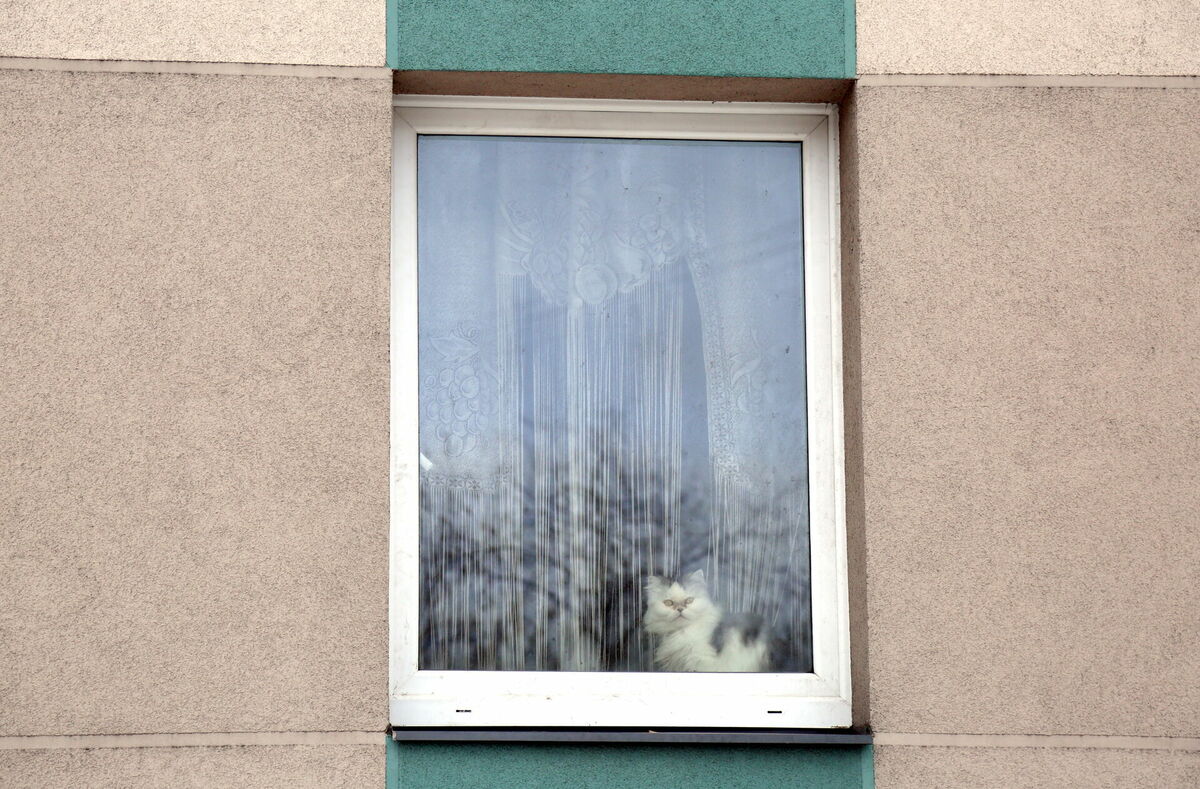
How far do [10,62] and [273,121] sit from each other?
830 millimetres

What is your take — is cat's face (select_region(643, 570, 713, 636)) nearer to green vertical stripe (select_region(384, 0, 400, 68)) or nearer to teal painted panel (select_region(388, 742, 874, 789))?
teal painted panel (select_region(388, 742, 874, 789))

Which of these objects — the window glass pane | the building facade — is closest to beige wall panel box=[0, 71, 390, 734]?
the building facade

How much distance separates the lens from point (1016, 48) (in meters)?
3.92

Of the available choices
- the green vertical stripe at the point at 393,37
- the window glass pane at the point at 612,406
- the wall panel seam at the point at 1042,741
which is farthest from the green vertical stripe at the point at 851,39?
the wall panel seam at the point at 1042,741

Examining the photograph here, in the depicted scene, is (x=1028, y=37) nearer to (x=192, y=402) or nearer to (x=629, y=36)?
(x=629, y=36)

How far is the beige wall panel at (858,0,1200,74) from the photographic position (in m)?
3.91

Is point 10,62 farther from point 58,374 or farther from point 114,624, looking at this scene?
point 114,624

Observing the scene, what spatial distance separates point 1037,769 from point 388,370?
7.64 ft

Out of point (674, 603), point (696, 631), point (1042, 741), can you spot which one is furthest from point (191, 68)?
point (1042, 741)

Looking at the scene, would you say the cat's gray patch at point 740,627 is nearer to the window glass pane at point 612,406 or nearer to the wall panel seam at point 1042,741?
the window glass pane at point 612,406

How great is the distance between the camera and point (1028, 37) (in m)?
3.93

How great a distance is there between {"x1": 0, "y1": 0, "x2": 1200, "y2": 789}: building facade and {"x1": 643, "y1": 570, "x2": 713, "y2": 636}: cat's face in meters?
0.40

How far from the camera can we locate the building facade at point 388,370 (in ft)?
12.0

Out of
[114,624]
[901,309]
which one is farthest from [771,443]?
[114,624]
